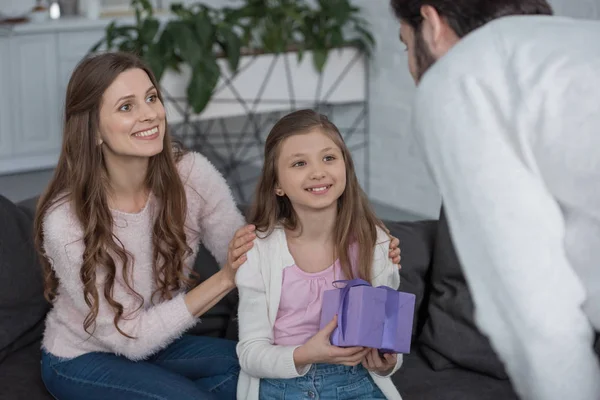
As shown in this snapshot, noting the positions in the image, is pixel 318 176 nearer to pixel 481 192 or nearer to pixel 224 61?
pixel 481 192

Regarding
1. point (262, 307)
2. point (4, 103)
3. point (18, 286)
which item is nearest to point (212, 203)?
point (262, 307)

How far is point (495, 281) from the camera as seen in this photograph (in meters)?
1.18

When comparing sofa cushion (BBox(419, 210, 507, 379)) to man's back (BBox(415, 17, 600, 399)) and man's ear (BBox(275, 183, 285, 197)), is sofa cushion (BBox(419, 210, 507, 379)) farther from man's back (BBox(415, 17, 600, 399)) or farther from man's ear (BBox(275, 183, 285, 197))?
man's back (BBox(415, 17, 600, 399))

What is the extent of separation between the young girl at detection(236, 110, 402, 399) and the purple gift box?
0.11m

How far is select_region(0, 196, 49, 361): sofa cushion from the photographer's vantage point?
2250mm

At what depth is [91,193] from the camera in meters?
2.07

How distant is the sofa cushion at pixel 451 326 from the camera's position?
2.27m

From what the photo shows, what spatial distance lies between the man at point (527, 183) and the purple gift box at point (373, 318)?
546 mm

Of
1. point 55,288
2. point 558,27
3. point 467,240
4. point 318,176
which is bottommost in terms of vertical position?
point 55,288

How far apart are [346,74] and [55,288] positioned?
2693mm

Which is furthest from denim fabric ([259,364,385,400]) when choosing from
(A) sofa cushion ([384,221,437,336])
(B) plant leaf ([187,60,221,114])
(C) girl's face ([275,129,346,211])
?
(B) plant leaf ([187,60,221,114])

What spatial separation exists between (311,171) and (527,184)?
0.82 meters

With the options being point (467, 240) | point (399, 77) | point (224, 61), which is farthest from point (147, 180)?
point (399, 77)

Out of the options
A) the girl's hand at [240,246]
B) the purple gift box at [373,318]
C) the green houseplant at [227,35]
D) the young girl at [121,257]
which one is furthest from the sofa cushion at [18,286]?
the green houseplant at [227,35]
